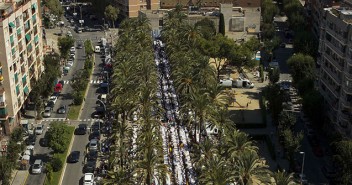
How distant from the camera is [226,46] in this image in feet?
345

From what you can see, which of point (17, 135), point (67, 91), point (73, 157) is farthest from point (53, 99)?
point (73, 157)

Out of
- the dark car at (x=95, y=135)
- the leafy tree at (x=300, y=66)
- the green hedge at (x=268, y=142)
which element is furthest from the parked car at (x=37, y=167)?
the leafy tree at (x=300, y=66)

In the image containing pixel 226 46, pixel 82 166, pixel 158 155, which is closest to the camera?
pixel 158 155

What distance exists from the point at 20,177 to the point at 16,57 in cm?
2129

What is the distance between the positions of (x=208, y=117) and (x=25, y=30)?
3693cm

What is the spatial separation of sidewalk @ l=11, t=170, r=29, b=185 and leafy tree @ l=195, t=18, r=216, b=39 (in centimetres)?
6155

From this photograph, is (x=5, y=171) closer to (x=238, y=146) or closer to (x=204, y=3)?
(x=238, y=146)

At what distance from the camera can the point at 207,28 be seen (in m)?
122

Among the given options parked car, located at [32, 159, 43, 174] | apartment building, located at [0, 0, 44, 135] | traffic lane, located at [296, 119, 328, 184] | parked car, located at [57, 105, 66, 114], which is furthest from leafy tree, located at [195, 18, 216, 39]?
parked car, located at [32, 159, 43, 174]

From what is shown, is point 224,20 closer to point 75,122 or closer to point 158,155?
point 75,122

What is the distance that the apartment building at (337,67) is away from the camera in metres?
68.5

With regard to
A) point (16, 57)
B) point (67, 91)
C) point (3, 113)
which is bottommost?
point (67, 91)

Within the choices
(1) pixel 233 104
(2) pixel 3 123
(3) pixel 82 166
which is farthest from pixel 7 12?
(1) pixel 233 104

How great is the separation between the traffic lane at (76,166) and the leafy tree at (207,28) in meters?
50.5
